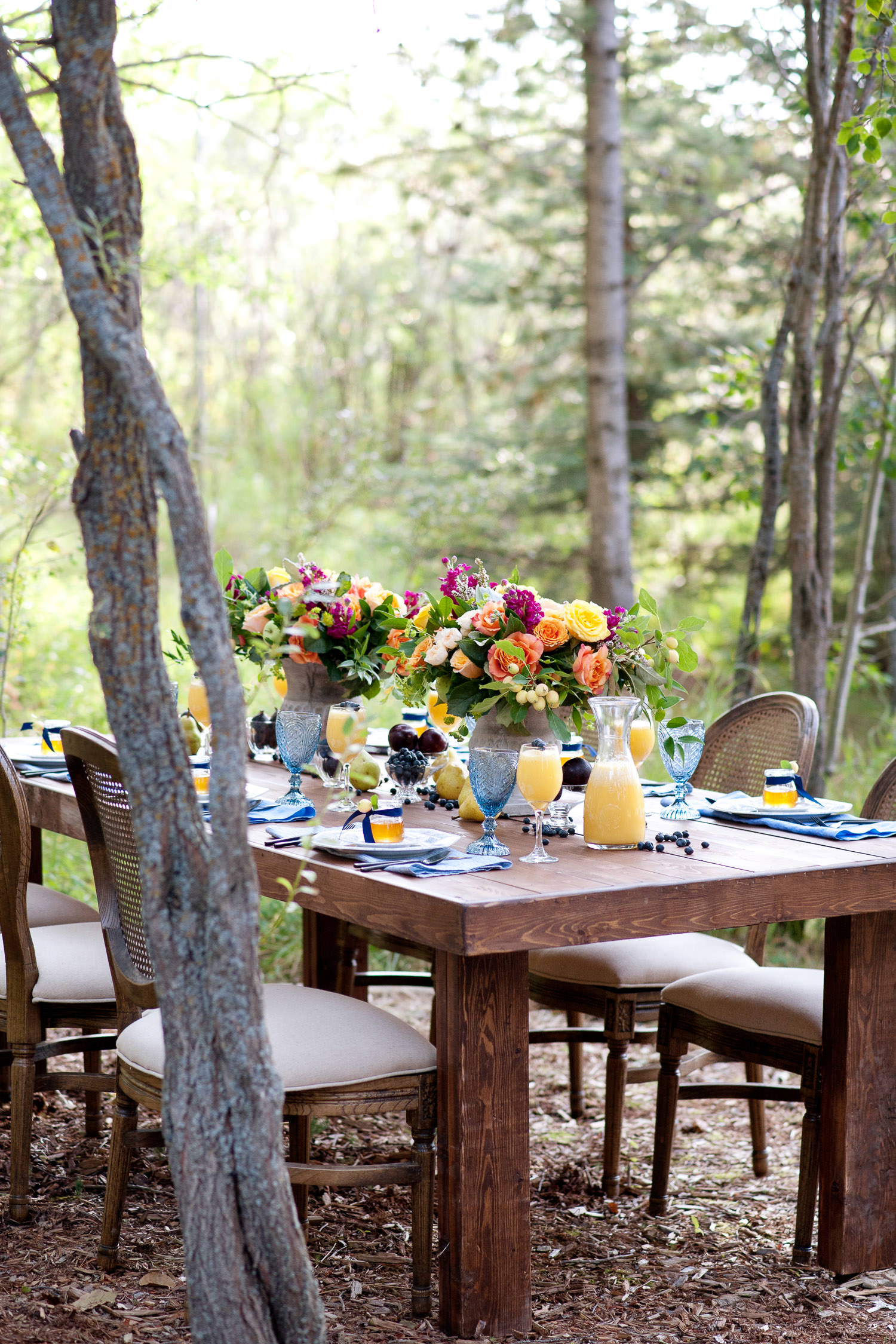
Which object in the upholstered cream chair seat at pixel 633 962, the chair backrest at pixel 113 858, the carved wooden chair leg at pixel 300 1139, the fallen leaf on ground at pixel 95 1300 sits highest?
the chair backrest at pixel 113 858

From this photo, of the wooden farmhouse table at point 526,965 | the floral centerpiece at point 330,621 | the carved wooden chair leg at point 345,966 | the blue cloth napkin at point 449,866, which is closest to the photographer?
the wooden farmhouse table at point 526,965

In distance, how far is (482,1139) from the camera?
2.14 m

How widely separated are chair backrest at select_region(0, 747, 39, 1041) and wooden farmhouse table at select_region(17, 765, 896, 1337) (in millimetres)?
499

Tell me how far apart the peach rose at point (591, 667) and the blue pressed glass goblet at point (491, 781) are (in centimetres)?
26

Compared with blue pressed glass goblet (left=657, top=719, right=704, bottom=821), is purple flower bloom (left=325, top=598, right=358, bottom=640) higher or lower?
higher

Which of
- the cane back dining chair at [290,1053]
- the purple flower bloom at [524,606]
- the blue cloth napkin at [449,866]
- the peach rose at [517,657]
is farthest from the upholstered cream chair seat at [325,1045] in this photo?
the purple flower bloom at [524,606]

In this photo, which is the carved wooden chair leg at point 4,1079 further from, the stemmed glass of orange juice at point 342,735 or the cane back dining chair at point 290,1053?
the stemmed glass of orange juice at point 342,735

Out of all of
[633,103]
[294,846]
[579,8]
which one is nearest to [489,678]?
[294,846]

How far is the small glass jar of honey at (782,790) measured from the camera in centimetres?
271

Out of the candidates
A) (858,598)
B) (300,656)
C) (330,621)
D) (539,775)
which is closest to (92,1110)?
(300,656)

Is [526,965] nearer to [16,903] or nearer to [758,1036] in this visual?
[758,1036]

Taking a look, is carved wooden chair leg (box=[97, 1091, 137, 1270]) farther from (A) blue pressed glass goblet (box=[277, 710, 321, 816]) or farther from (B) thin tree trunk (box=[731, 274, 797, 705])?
(B) thin tree trunk (box=[731, 274, 797, 705])

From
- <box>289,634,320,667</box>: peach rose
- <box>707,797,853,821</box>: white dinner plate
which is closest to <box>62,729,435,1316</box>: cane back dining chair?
<box>289,634,320,667</box>: peach rose

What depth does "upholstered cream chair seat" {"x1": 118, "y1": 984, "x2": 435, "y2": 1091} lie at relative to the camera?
214 cm
